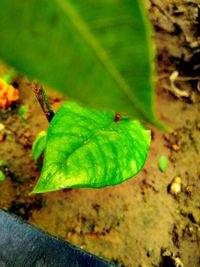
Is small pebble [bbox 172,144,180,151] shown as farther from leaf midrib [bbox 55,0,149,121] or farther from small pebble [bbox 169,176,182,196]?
leaf midrib [bbox 55,0,149,121]

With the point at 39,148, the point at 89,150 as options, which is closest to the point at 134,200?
the point at 39,148

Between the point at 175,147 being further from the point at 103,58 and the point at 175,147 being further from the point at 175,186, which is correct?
the point at 103,58

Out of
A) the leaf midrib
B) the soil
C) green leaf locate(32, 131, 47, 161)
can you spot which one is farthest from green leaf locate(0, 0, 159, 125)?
the soil

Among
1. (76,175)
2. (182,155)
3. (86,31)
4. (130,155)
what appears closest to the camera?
(86,31)

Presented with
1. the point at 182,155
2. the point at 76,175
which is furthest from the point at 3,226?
the point at 182,155

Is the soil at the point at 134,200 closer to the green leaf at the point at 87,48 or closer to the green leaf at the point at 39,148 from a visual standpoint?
the green leaf at the point at 39,148

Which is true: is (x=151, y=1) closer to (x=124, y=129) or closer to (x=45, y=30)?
(x=124, y=129)
